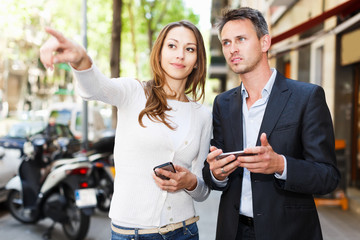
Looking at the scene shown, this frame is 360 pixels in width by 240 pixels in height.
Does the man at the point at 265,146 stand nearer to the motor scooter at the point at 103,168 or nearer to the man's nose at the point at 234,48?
the man's nose at the point at 234,48

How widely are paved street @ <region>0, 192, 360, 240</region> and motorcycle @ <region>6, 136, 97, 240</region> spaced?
0.20 metres

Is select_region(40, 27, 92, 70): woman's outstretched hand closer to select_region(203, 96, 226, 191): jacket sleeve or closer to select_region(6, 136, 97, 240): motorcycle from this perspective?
select_region(203, 96, 226, 191): jacket sleeve

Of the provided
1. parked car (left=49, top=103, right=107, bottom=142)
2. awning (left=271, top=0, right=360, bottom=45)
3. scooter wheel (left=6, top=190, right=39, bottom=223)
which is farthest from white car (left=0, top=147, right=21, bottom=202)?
awning (left=271, top=0, right=360, bottom=45)

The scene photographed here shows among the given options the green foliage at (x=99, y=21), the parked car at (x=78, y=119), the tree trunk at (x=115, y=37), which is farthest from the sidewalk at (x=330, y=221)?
the green foliage at (x=99, y=21)

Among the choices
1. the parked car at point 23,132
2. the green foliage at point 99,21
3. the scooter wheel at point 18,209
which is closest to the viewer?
the scooter wheel at point 18,209

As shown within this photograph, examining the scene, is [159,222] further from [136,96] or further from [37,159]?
[37,159]

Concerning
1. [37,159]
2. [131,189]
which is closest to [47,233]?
[37,159]

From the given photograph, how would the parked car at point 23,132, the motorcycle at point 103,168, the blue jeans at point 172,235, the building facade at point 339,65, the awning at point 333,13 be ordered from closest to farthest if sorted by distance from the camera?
the blue jeans at point 172,235 < the motorcycle at point 103,168 < the awning at point 333,13 < the building facade at point 339,65 < the parked car at point 23,132

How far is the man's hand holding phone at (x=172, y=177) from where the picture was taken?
2203 mm

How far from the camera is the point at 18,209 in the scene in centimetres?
650

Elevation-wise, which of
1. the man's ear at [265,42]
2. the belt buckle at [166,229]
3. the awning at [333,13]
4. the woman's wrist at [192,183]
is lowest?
the belt buckle at [166,229]

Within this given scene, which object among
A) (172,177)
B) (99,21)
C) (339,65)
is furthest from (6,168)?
(99,21)

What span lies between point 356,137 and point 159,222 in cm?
852

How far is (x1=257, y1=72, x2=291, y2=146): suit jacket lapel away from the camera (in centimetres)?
233
